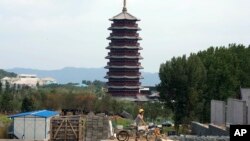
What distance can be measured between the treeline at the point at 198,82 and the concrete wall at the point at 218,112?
31247 mm

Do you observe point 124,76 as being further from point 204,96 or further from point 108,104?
point 204,96

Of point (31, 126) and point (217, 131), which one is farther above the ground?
point (217, 131)

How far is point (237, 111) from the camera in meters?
26.3

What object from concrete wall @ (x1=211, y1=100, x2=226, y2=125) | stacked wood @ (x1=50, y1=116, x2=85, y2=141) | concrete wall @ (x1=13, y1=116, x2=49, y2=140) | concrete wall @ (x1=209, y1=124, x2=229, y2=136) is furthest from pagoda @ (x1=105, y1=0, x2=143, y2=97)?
stacked wood @ (x1=50, y1=116, x2=85, y2=141)

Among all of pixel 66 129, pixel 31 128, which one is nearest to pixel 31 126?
pixel 31 128

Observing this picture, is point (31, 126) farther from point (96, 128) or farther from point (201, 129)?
point (201, 129)

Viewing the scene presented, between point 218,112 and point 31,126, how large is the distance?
1159 centimetres

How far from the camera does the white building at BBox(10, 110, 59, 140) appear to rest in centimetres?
3834

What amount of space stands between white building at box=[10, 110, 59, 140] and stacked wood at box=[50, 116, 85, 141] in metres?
6.83

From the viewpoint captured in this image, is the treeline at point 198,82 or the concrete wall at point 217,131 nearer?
the concrete wall at point 217,131

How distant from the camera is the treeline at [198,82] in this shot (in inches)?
2677

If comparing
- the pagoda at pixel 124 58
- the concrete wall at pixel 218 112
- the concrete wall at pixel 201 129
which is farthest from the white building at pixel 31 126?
the pagoda at pixel 124 58

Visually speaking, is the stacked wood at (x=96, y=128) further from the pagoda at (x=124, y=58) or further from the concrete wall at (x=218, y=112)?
the pagoda at (x=124, y=58)

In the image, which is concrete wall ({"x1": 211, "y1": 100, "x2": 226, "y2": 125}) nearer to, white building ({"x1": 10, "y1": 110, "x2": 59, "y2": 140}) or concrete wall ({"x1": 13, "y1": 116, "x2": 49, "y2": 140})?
white building ({"x1": 10, "y1": 110, "x2": 59, "y2": 140})
